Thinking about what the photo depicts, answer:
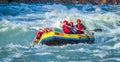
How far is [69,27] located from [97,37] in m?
3.58

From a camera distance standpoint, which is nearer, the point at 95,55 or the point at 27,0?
the point at 95,55

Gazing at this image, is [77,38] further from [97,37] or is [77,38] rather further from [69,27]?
[97,37]

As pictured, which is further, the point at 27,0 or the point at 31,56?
the point at 27,0

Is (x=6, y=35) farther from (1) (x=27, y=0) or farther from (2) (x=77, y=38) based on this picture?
(1) (x=27, y=0)

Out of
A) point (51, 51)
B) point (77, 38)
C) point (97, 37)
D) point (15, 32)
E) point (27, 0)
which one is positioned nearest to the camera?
point (51, 51)

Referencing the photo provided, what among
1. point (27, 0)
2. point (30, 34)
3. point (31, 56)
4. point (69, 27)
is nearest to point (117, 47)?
point (69, 27)

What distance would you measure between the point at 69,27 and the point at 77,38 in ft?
2.55

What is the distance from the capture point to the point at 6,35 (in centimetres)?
2398

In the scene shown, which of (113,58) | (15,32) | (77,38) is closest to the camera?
(113,58)

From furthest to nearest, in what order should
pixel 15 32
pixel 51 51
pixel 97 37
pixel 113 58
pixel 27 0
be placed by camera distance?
pixel 27 0 < pixel 15 32 < pixel 97 37 < pixel 51 51 < pixel 113 58

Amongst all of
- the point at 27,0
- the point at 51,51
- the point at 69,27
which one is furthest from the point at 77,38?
the point at 27,0

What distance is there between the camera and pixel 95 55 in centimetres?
1716

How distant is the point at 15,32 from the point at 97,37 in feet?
18.8

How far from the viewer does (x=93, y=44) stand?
66.6 feet
